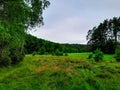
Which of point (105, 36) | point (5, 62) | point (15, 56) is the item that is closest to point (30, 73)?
point (5, 62)

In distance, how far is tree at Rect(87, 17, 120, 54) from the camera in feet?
289

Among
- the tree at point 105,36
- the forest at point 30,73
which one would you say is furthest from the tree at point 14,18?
the tree at point 105,36

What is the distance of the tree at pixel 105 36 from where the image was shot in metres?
88.2

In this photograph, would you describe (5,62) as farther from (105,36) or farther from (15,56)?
(105,36)

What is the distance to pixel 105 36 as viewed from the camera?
93.4 m

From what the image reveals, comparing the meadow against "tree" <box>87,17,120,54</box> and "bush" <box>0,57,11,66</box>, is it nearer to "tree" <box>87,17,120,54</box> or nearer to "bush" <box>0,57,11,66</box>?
"bush" <box>0,57,11,66</box>

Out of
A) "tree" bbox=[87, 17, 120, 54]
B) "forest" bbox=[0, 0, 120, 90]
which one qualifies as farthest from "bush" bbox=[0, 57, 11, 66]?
"tree" bbox=[87, 17, 120, 54]

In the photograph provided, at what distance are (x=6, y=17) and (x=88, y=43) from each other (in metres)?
78.6

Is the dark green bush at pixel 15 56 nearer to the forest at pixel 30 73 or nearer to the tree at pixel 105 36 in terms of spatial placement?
the forest at pixel 30 73

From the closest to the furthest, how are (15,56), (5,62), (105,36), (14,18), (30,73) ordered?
(14,18)
(30,73)
(5,62)
(15,56)
(105,36)

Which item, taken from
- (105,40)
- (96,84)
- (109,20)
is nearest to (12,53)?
(96,84)

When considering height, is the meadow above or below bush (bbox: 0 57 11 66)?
below

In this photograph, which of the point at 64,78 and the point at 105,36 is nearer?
the point at 64,78

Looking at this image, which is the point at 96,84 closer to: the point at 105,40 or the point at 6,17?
the point at 6,17
